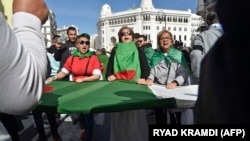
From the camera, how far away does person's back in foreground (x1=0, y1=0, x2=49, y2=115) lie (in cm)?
90

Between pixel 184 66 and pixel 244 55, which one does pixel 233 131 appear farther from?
pixel 184 66

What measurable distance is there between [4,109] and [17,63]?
0.15m

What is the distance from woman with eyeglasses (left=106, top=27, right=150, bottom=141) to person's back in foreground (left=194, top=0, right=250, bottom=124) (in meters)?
3.74

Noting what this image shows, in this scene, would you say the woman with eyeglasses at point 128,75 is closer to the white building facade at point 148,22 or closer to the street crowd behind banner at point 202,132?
the street crowd behind banner at point 202,132

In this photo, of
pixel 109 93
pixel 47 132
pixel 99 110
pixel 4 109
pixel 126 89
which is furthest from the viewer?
pixel 47 132

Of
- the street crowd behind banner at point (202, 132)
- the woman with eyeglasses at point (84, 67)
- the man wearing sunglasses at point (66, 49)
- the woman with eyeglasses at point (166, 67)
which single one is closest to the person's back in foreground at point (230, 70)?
the street crowd behind banner at point (202, 132)

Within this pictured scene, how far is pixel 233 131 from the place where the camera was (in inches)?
33.1

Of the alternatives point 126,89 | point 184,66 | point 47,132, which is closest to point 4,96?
point 126,89

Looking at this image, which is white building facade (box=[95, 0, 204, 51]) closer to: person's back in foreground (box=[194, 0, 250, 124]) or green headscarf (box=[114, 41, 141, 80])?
green headscarf (box=[114, 41, 141, 80])

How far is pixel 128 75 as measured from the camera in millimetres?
5207

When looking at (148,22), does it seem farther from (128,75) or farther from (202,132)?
(202,132)

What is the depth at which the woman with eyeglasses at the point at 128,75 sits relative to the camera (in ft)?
14.9

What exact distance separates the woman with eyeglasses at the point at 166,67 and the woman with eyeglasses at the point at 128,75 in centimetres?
16

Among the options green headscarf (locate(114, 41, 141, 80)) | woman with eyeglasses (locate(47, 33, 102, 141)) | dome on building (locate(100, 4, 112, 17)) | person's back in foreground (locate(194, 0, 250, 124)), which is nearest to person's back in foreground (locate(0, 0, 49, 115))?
person's back in foreground (locate(194, 0, 250, 124))
